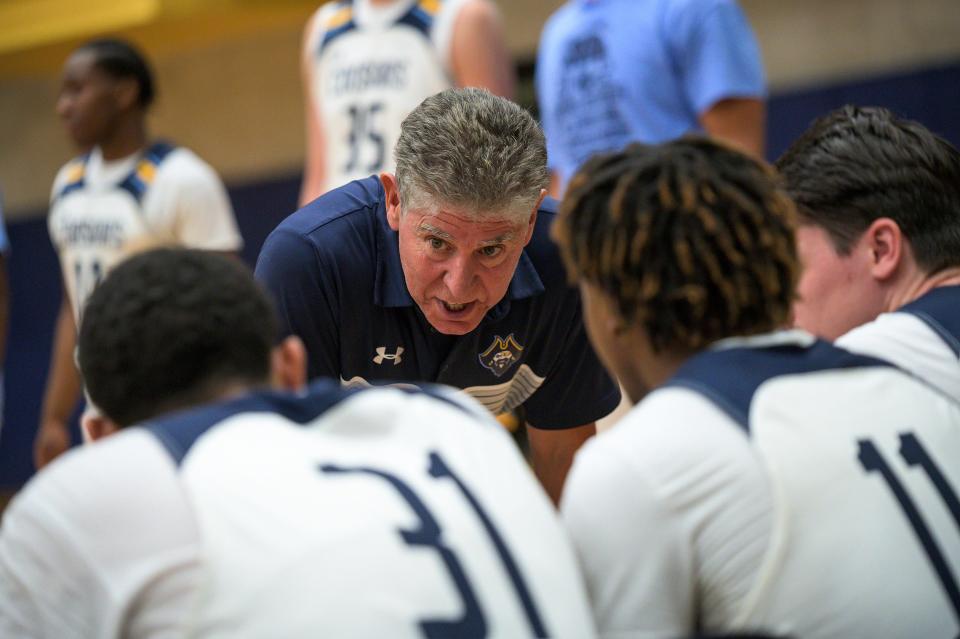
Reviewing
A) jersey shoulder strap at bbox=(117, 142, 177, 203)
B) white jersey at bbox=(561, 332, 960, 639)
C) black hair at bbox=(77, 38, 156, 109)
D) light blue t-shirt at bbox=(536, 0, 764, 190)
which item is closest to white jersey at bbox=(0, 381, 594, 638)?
white jersey at bbox=(561, 332, 960, 639)

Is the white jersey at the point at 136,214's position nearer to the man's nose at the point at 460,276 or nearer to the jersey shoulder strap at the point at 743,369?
the man's nose at the point at 460,276

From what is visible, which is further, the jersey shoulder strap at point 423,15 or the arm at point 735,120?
the jersey shoulder strap at point 423,15

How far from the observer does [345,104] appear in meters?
3.79

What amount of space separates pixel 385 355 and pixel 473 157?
55cm

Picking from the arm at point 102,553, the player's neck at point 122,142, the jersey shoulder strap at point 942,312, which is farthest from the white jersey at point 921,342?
the player's neck at point 122,142

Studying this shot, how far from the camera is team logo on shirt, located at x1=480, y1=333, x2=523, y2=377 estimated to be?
2641 millimetres

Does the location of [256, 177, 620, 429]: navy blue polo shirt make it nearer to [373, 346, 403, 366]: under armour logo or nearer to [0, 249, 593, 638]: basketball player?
[373, 346, 403, 366]: under armour logo

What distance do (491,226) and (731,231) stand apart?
819mm

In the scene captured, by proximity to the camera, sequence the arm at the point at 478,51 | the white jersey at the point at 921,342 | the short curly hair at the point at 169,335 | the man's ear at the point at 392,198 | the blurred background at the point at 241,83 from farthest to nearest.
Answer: the blurred background at the point at 241,83 → the arm at the point at 478,51 → the man's ear at the point at 392,198 → the white jersey at the point at 921,342 → the short curly hair at the point at 169,335

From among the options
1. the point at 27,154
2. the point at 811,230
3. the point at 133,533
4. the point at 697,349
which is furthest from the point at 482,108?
the point at 27,154

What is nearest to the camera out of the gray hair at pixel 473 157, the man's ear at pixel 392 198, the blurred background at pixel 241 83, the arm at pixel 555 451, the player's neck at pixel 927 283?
the player's neck at pixel 927 283

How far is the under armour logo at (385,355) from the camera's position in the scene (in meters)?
2.58

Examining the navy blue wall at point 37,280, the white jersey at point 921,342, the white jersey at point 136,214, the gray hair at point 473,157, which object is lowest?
the navy blue wall at point 37,280

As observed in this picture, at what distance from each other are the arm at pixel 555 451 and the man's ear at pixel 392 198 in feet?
2.53
